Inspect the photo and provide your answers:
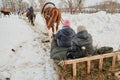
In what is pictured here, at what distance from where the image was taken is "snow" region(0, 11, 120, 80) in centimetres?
704

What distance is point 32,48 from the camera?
9.49 m

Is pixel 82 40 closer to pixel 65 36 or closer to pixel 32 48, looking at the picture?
pixel 65 36

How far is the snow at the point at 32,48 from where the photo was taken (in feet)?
23.1

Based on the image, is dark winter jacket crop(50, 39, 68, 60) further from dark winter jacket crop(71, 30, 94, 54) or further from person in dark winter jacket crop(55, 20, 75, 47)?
dark winter jacket crop(71, 30, 94, 54)

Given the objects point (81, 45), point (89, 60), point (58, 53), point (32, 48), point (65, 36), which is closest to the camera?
point (89, 60)

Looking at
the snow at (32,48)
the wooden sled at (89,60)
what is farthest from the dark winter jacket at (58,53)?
the wooden sled at (89,60)

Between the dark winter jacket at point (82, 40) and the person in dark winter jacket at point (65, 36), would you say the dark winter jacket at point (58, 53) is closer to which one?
the person in dark winter jacket at point (65, 36)

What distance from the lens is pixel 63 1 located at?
32.3 meters

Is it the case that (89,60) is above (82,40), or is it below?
below

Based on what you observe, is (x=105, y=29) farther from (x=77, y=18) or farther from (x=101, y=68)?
(x=101, y=68)

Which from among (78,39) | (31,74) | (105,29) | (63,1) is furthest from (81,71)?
(63,1)

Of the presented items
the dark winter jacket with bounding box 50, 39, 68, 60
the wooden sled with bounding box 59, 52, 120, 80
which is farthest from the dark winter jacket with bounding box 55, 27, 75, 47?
the wooden sled with bounding box 59, 52, 120, 80

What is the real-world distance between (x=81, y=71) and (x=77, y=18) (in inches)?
458

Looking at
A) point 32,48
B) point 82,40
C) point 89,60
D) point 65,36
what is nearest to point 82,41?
point 82,40
